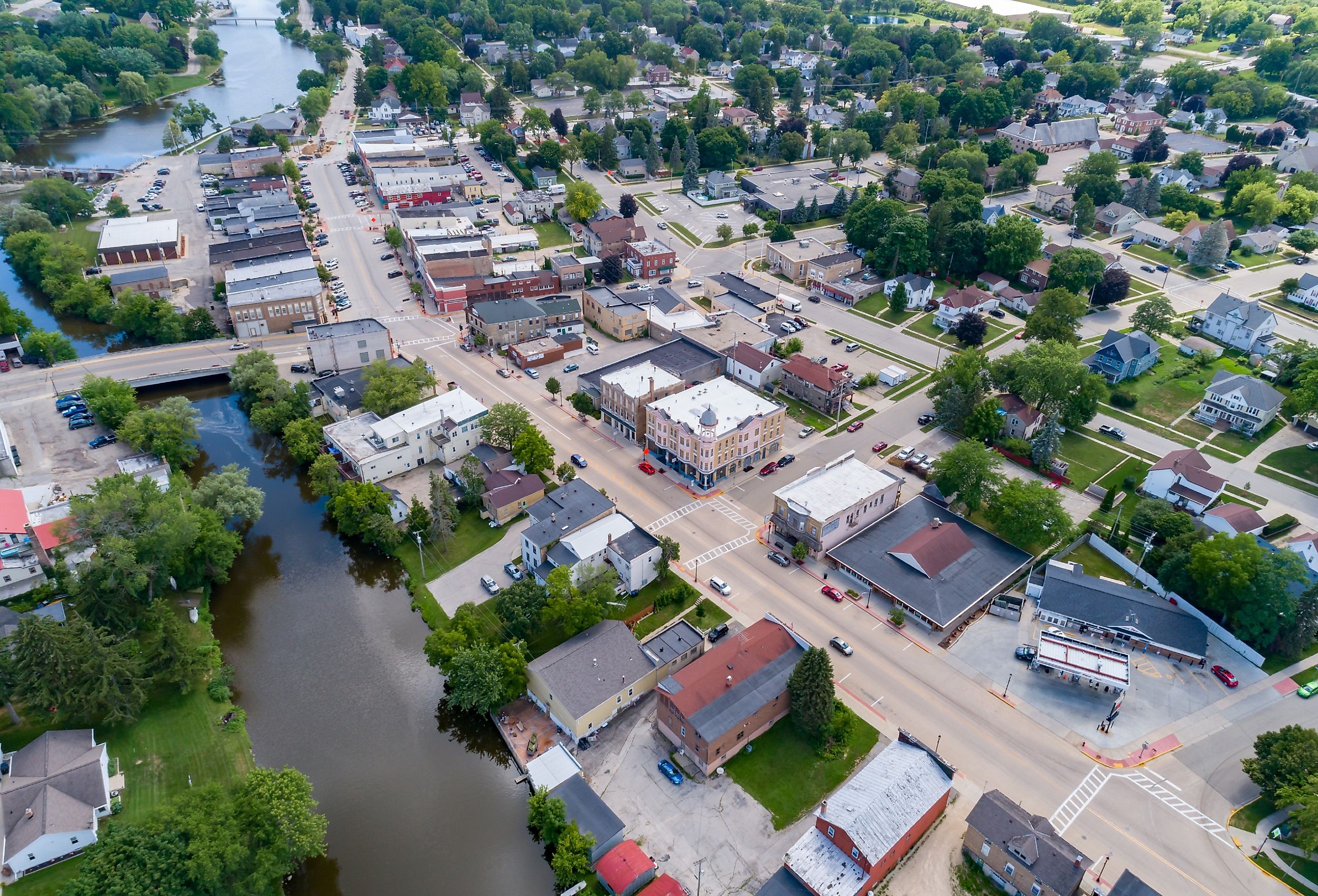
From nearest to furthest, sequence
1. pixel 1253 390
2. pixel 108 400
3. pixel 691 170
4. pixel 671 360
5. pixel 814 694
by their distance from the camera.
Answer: pixel 814 694 → pixel 108 400 → pixel 1253 390 → pixel 671 360 → pixel 691 170

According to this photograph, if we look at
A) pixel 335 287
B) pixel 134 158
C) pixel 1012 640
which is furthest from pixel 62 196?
pixel 1012 640

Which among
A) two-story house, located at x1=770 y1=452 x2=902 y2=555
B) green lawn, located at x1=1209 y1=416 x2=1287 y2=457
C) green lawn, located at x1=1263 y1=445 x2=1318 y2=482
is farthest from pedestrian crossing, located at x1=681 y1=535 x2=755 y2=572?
green lawn, located at x1=1263 y1=445 x2=1318 y2=482

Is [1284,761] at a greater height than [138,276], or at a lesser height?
lesser

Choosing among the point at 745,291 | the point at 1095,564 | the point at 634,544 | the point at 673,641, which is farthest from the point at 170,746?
the point at 745,291

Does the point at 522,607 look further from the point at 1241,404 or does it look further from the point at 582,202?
the point at 582,202

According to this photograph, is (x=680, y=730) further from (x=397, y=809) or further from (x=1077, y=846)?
(x=1077, y=846)

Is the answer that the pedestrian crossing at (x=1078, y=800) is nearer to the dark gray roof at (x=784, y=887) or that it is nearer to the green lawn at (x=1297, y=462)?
the dark gray roof at (x=784, y=887)

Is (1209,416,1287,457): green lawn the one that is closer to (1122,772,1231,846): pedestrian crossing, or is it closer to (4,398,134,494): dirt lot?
(1122,772,1231,846): pedestrian crossing
